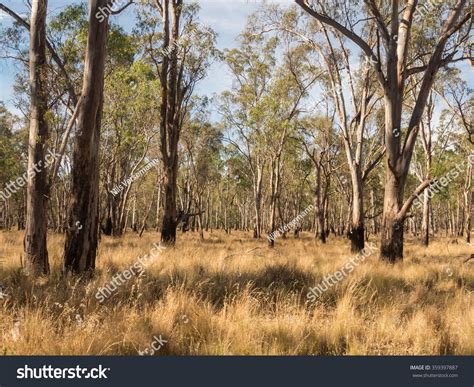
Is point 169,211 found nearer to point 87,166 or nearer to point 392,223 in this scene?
point 87,166

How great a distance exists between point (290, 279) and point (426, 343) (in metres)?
3.22

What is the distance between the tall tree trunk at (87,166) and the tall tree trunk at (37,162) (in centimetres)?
94

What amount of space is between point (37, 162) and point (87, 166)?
136 centimetres

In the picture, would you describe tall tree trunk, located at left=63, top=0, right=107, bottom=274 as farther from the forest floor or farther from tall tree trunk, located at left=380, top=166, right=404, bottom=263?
tall tree trunk, located at left=380, top=166, right=404, bottom=263

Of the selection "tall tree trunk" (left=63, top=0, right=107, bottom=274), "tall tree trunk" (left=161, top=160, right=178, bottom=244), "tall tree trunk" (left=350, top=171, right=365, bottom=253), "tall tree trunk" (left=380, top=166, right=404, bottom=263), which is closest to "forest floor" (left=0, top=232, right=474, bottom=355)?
"tall tree trunk" (left=63, top=0, right=107, bottom=274)

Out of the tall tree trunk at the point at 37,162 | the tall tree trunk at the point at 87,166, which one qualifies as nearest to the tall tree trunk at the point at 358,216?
the tall tree trunk at the point at 87,166

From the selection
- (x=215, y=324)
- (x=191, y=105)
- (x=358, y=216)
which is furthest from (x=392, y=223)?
(x=191, y=105)

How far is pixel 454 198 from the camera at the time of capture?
46812 millimetres

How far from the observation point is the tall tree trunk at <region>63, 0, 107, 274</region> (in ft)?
19.4

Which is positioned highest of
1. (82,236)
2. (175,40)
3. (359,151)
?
(175,40)

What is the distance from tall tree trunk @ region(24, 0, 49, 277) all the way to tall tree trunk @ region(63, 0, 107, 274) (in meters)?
0.94
